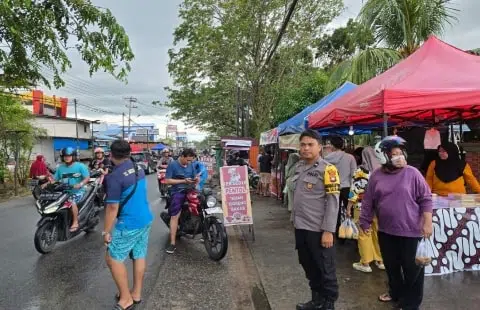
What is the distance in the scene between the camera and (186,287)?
5.12 m

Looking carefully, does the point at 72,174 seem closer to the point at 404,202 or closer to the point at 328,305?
the point at 328,305

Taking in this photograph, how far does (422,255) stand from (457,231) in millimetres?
1902

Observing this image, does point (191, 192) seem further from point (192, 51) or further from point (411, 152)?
point (192, 51)

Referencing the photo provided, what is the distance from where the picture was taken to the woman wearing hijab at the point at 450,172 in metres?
5.40

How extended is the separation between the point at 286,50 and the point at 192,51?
18.8 feet

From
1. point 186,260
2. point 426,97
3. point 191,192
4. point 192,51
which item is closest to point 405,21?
point 426,97

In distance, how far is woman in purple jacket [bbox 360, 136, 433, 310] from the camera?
3.68 metres

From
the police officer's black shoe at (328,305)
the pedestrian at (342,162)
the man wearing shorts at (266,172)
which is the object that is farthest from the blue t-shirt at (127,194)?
the man wearing shorts at (266,172)

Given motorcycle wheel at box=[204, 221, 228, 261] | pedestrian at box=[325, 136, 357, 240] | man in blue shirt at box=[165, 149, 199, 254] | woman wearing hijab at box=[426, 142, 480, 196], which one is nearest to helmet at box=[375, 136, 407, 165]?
woman wearing hijab at box=[426, 142, 480, 196]

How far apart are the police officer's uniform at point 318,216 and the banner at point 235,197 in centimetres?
374

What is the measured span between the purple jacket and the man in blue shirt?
356 centimetres

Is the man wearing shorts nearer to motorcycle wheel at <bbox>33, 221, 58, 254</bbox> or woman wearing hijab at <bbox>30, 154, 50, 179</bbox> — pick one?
woman wearing hijab at <bbox>30, 154, 50, 179</bbox>

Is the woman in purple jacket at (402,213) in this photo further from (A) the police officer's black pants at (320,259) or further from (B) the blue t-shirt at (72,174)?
(B) the blue t-shirt at (72,174)

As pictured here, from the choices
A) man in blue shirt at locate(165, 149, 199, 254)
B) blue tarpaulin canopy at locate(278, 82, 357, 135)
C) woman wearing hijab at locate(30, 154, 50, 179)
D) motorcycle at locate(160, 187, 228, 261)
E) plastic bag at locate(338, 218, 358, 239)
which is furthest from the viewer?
woman wearing hijab at locate(30, 154, 50, 179)
